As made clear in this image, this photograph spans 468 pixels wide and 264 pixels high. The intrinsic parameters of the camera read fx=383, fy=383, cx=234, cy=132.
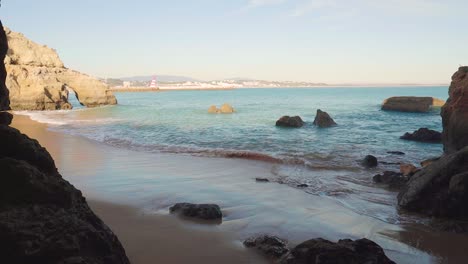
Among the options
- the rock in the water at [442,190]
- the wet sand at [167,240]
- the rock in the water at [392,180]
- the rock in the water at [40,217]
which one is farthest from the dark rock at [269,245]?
the rock in the water at [392,180]

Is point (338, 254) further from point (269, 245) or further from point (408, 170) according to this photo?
point (408, 170)

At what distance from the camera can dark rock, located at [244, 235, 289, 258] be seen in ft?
16.3

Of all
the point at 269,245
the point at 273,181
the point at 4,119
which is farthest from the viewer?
the point at 273,181

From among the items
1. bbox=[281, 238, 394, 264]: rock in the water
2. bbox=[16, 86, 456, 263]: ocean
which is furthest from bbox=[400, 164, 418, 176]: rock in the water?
bbox=[281, 238, 394, 264]: rock in the water

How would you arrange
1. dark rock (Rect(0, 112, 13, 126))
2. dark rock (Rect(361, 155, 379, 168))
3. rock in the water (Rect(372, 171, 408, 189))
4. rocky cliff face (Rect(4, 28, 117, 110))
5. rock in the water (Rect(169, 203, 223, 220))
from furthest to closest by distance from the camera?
rocky cliff face (Rect(4, 28, 117, 110)) → dark rock (Rect(361, 155, 379, 168)) → rock in the water (Rect(372, 171, 408, 189)) → rock in the water (Rect(169, 203, 223, 220)) → dark rock (Rect(0, 112, 13, 126))

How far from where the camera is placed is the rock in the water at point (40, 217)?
289cm

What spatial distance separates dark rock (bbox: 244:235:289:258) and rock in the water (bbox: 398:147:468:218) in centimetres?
328

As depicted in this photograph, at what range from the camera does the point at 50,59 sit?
55.4m

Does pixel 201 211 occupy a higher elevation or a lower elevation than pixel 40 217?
lower

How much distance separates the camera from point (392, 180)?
9.70 meters

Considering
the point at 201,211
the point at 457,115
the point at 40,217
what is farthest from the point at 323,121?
the point at 40,217

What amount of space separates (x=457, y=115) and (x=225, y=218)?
391 inches

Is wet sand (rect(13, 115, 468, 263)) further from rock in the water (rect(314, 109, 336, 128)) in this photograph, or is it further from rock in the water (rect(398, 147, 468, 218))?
rock in the water (rect(314, 109, 336, 128))

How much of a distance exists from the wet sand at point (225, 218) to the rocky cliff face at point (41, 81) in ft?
120
